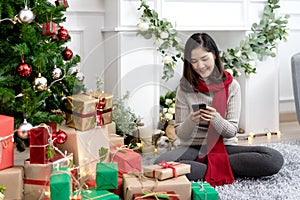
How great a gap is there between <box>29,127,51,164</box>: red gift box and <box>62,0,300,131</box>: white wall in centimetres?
98

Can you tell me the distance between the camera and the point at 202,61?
8.20 ft

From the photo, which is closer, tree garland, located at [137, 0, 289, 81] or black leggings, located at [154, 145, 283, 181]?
black leggings, located at [154, 145, 283, 181]

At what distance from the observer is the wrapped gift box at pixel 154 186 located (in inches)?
77.6

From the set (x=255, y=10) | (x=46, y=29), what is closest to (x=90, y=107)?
(x=46, y=29)

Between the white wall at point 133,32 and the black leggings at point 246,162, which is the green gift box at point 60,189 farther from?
the white wall at point 133,32

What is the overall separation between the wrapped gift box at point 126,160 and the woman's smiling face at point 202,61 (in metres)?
0.53

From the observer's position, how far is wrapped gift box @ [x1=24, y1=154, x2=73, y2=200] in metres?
1.99

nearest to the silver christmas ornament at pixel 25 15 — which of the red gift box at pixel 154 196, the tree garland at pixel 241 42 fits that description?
the red gift box at pixel 154 196

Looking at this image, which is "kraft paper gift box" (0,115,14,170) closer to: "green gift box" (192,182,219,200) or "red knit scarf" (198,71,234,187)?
"green gift box" (192,182,219,200)

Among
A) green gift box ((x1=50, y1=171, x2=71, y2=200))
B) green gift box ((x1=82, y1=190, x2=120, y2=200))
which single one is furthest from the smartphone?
green gift box ((x1=50, y1=171, x2=71, y2=200))

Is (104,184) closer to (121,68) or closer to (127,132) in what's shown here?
(127,132)

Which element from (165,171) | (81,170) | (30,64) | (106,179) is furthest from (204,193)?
(30,64)

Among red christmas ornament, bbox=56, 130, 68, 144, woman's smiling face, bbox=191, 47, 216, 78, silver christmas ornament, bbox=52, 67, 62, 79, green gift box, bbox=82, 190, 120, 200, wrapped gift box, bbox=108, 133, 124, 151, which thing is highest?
woman's smiling face, bbox=191, 47, 216, 78

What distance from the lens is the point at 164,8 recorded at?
10.6 ft
